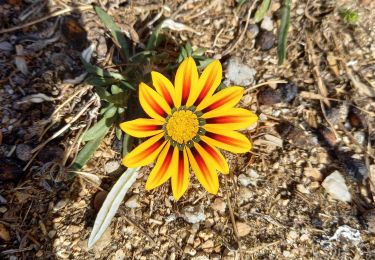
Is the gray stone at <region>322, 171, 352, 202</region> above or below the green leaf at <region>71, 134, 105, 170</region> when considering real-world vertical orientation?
above

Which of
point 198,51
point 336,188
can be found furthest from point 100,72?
point 336,188

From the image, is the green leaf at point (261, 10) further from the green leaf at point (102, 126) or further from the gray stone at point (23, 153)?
the gray stone at point (23, 153)

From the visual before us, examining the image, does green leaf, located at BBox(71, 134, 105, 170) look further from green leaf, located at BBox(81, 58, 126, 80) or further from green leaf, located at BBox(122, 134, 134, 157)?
green leaf, located at BBox(81, 58, 126, 80)

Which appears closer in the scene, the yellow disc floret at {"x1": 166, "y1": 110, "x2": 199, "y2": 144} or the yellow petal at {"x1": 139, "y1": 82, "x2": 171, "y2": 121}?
the yellow petal at {"x1": 139, "y1": 82, "x2": 171, "y2": 121}

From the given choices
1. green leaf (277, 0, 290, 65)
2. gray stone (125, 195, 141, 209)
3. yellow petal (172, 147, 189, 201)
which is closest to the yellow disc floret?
yellow petal (172, 147, 189, 201)

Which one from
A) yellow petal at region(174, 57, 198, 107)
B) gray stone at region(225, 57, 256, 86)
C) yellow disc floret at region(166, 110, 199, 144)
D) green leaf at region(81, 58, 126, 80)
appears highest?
gray stone at region(225, 57, 256, 86)

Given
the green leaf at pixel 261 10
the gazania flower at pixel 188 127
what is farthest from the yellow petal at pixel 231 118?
the green leaf at pixel 261 10
